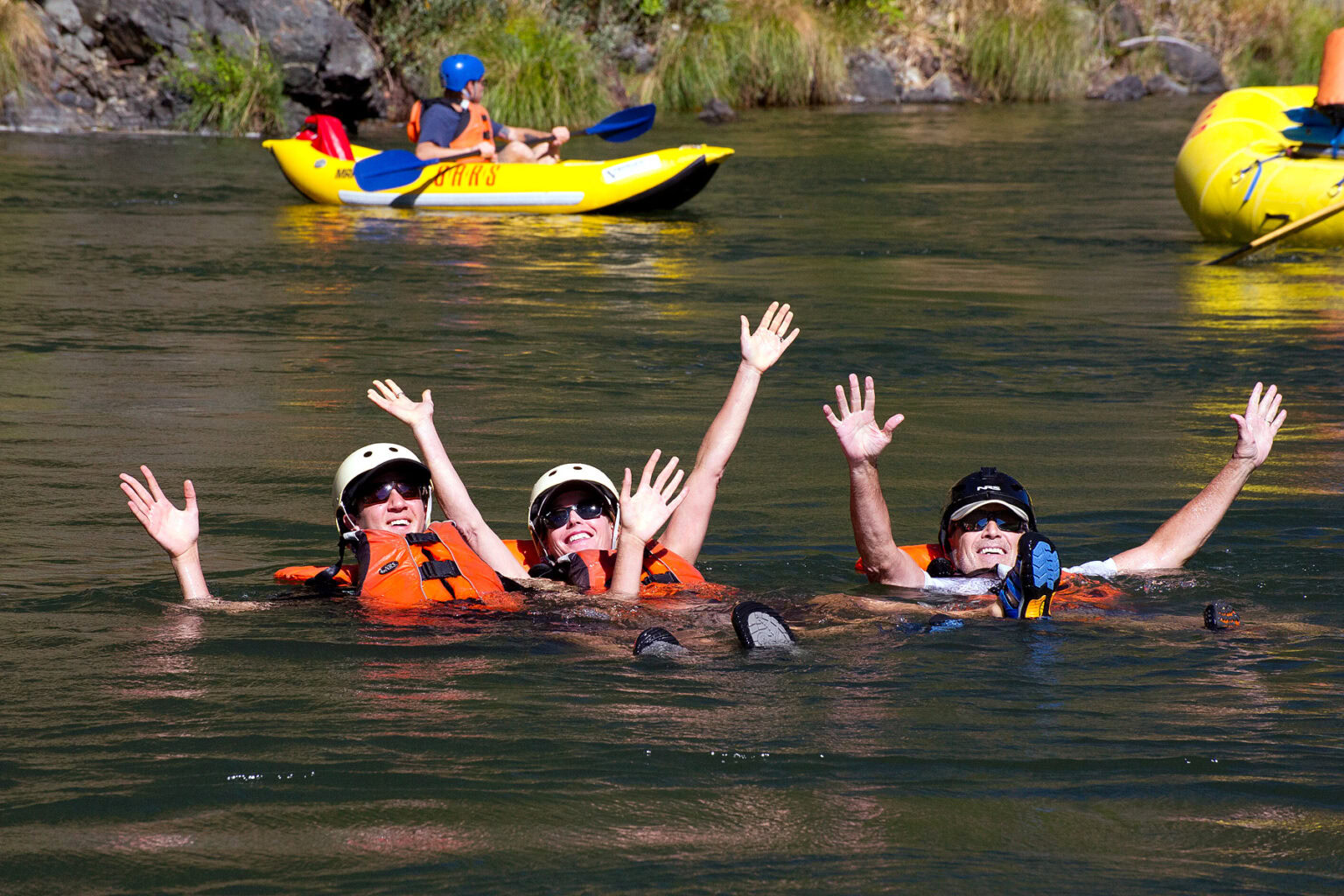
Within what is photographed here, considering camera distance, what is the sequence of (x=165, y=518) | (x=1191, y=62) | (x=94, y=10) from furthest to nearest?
(x=1191, y=62), (x=94, y=10), (x=165, y=518)

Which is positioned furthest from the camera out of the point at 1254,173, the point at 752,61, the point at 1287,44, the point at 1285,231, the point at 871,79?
the point at 1287,44

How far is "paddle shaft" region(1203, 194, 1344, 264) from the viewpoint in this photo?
45.2 feet

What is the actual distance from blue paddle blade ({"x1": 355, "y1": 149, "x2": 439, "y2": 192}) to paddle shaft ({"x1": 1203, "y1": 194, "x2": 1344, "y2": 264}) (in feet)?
25.8

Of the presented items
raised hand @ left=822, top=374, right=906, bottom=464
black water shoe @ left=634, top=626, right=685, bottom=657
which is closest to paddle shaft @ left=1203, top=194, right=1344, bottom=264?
raised hand @ left=822, top=374, right=906, bottom=464

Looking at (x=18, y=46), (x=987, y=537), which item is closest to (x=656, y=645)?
(x=987, y=537)

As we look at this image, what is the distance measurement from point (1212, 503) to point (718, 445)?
1.77 meters

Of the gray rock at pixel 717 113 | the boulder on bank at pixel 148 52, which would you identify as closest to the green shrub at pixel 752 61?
the gray rock at pixel 717 113

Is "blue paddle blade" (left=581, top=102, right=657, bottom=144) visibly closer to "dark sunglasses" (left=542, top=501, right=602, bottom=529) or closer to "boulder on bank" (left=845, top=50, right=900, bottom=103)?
"dark sunglasses" (left=542, top=501, right=602, bottom=529)

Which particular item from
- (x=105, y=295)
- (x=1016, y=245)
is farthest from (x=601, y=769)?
(x=1016, y=245)

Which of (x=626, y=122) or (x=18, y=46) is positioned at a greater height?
(x=18, y=46)

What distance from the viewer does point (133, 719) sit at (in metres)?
4.64

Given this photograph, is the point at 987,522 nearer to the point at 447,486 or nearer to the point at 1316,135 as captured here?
the point at 447,486

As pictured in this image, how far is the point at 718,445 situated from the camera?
612cm

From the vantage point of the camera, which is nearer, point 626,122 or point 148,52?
point 626,122
